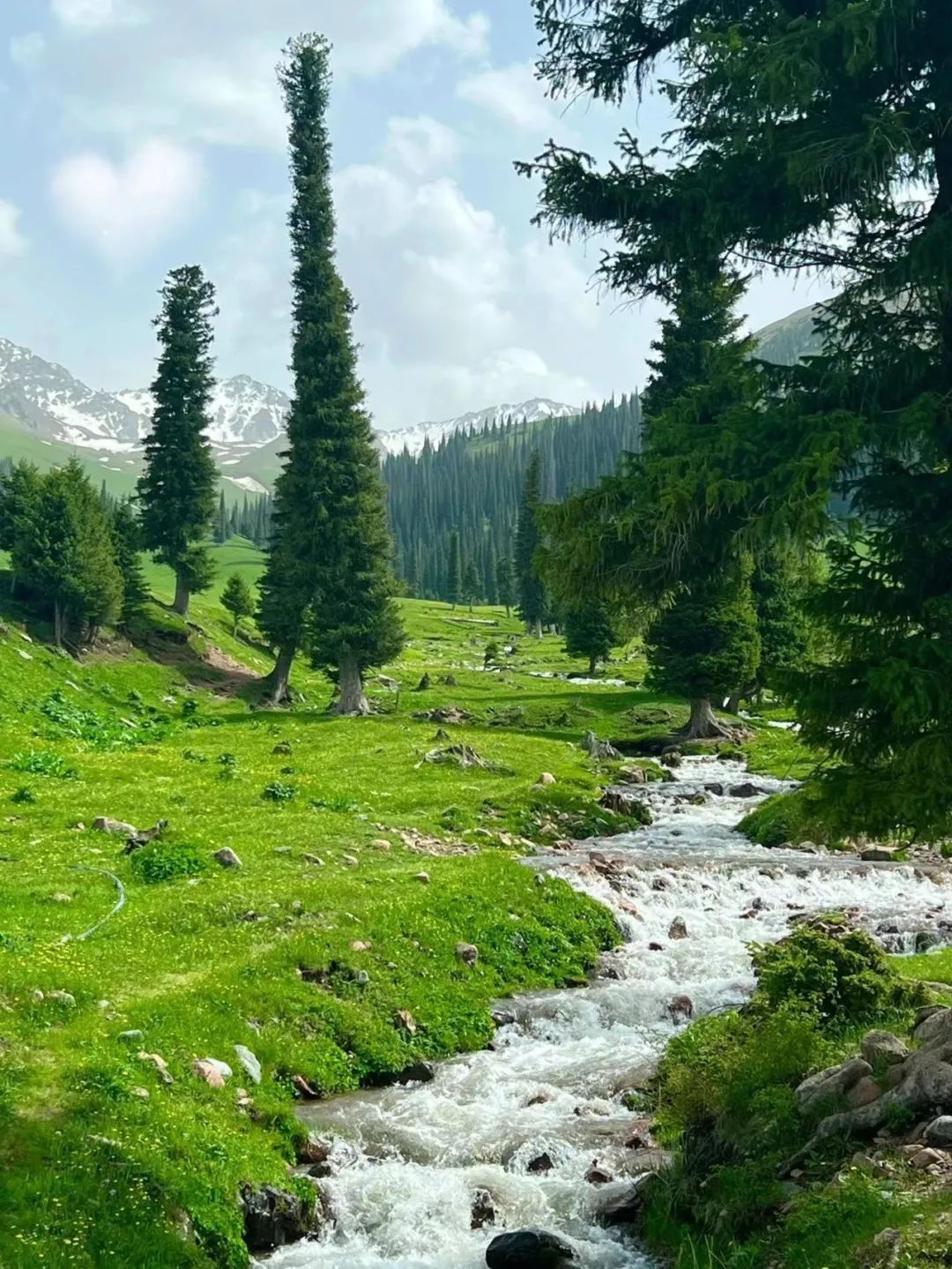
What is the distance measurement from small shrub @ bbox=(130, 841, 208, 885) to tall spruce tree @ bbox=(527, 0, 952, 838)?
13.8 metres

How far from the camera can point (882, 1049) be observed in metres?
10.0

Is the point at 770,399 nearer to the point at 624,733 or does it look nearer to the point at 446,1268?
the point at 446,1268

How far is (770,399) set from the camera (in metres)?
10.4

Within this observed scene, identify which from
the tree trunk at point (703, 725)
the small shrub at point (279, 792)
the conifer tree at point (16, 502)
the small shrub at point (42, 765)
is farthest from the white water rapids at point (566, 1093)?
the conifer tree at point (16, 502)

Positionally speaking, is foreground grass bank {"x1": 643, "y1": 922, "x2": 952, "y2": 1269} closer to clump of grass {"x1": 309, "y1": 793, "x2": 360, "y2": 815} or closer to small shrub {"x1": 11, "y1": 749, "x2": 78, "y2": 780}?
clump of grass {"x1": 309, "y1": 793, "x2": 360, "y2": 815}

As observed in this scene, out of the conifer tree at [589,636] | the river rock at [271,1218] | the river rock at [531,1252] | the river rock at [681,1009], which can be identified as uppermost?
the conifer tree at [589,636]

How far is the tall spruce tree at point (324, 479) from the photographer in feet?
180

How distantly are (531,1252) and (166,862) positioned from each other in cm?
1255

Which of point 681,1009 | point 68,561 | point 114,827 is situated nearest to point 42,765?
point 114,827

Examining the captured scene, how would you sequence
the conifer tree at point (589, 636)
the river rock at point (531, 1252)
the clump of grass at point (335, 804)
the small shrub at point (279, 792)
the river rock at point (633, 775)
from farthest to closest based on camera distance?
the conifer tree at point (589, 636), the river rock at point (633, 775), the small shrub at point (279, 792), the clump of grass at point (335, 804), the river rock at point (531, 1252)

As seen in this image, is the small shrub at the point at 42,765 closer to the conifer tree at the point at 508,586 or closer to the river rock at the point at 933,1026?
the river rock at the point at 933,1026

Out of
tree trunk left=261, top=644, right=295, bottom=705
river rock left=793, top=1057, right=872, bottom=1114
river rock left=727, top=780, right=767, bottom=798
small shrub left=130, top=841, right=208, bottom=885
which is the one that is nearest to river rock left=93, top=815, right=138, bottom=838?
small shrub left=130, top=841, right=208, bottom=885

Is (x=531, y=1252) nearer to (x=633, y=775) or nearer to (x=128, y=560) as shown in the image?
(x=633, y=775)

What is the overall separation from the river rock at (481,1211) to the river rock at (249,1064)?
3314mm
